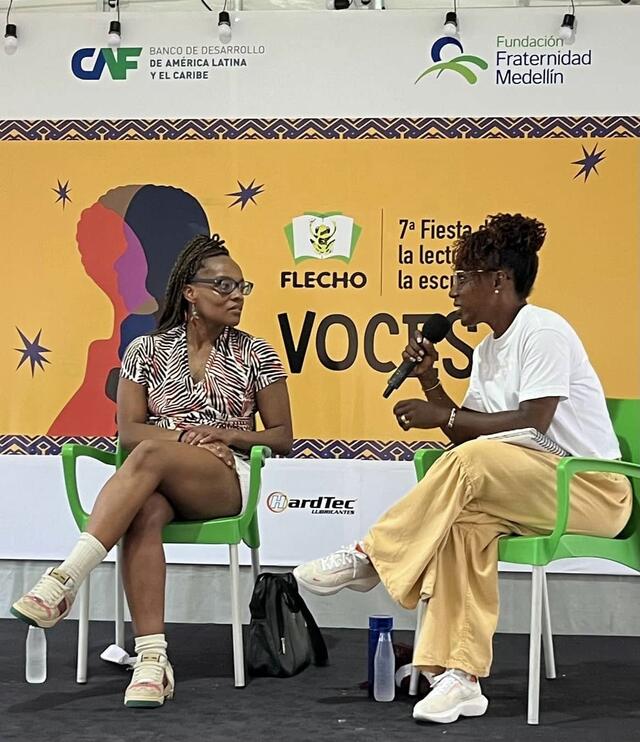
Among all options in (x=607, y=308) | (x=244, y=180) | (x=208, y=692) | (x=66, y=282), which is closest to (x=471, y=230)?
(x=607, y=308)

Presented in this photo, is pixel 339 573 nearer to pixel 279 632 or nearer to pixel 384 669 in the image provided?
pixel 384 669

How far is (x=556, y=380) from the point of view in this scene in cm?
329

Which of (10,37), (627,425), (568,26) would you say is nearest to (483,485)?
(627,425)

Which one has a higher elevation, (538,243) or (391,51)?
(391,51)

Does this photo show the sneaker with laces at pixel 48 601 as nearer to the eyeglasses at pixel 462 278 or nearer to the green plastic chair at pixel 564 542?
the green plastic chair at pixel 564 542

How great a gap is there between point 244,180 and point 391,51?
0.74m

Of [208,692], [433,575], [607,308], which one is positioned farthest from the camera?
[607,308]

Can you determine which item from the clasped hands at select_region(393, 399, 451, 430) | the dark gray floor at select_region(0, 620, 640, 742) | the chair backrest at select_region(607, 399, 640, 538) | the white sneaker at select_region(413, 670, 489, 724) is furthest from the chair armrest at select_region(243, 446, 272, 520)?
the chair backrest at select_region(607, 399, 640, 538)

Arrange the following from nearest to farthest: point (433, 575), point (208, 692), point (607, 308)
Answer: point (433, 575), point (208, 692), point (607, 308)

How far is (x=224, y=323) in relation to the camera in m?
3.81

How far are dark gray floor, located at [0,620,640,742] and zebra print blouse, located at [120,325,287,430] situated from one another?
796mm

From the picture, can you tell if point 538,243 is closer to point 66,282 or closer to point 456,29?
point 456,29

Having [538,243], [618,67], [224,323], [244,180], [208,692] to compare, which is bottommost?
[208,692]

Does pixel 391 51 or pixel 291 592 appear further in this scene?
pixel 391 51
